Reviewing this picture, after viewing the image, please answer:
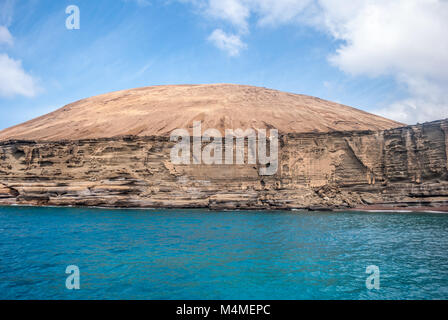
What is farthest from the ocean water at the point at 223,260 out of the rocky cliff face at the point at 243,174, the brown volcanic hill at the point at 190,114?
the brown volcanic hill at the point at 190,114

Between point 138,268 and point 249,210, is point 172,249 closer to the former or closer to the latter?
point 138,268

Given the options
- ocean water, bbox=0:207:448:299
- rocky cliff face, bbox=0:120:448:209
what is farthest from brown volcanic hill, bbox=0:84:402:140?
ocean water, bbox=0:207:448:299

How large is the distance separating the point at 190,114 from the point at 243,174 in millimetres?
20296

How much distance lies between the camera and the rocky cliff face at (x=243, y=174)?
29094mm

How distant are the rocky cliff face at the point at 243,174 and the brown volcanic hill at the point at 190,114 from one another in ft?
27.9

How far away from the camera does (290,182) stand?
31.4 m

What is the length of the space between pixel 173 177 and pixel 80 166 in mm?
10915

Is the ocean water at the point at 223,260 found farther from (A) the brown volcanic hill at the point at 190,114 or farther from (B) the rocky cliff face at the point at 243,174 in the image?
(A) the brown volcanic hill at the point at 190,114

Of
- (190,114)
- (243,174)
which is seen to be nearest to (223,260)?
(243,174)

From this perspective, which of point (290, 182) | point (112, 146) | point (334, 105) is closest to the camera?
point (290, 182)

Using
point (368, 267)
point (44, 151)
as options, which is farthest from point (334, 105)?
point (368, 267)

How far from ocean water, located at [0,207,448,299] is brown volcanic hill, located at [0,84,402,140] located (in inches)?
1025
